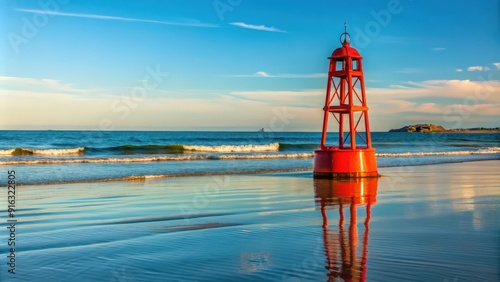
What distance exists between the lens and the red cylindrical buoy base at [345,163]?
19953 mm

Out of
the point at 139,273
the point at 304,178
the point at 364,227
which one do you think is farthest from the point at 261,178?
the point at 139,273

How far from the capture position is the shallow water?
22.9 feet

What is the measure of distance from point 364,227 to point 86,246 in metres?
4.68

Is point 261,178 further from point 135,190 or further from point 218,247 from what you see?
point 218,247

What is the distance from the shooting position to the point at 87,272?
23.0 feet

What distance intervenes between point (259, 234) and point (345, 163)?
10.9 meters

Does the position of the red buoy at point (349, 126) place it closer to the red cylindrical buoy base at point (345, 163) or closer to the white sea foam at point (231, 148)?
the red cylindrical buoy base at point (345, 163)

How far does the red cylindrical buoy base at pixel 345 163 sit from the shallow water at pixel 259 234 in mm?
2901

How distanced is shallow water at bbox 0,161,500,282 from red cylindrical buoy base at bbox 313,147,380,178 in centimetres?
290

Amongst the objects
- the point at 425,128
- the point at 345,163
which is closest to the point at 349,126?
the point at 345,163

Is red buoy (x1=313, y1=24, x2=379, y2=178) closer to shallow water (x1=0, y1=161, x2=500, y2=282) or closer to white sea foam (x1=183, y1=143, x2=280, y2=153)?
shallow water (x1=0, y1=161, x2=500, y2=282)

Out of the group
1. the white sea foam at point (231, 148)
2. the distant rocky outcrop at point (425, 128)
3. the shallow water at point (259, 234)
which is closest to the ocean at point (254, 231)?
the shallow water at point (259, 234)

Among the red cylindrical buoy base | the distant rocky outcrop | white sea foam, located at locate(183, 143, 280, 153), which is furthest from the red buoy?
the distant rocky outcrop

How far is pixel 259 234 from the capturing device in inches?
377
